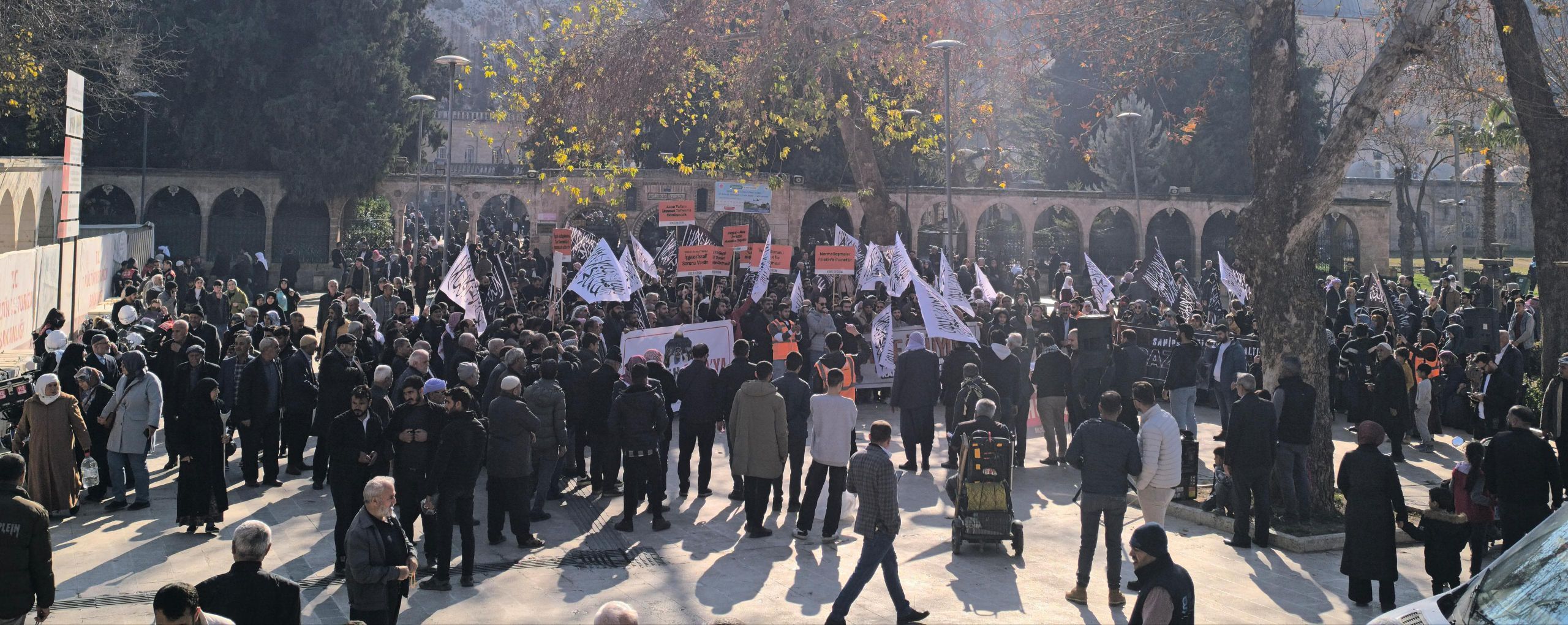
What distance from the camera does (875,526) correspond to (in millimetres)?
8344

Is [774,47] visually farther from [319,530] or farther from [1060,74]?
[1060,74]

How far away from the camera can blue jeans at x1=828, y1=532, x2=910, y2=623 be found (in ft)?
26.7

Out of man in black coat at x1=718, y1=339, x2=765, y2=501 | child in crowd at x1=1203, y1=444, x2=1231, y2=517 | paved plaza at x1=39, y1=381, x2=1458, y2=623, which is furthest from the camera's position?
man in black coat at x1=718, y1=339, x2=765, y2=501

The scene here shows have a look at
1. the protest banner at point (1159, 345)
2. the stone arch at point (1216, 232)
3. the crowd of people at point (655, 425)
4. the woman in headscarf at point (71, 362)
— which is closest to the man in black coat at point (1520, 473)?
the crowd of people at point (655, 425)

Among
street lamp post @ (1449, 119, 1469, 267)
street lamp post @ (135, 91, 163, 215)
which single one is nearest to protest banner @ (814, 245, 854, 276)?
street lamp post @ (135, 91, 163, 215)

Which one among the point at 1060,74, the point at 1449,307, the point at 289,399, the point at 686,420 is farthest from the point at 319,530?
the point at 1060,74

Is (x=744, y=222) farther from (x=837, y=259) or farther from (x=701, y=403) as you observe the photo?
(x=701, y=403)

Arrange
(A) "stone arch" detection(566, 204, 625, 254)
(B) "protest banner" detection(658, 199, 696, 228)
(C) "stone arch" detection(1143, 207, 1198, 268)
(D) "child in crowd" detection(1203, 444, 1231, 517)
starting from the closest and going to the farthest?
1. (D) "child in crowd" detection(1203, 444, 1231, 517)
2. (B) "protest banner" detection(658, 199, 696, 228)
3. (A) "stone arch" detection(566, 204, 625, 254)
4. (C) "stone arch" detection(1143, 207, 1198, 268)

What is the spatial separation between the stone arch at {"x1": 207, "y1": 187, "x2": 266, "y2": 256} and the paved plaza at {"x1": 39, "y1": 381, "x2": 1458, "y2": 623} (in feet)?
94.2

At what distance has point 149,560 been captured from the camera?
31.7 feet

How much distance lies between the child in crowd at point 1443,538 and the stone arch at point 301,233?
3504cm

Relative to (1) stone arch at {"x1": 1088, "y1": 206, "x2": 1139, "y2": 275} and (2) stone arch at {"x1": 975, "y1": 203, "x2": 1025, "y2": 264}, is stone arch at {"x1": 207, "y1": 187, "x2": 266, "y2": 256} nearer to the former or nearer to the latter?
(2) stone arch at {"x1": 975, "y1": 203, "x2": 1025, "y2": 264}

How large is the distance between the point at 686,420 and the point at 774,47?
1068 cm

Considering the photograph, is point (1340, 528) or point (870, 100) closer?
point (1340, 528)
